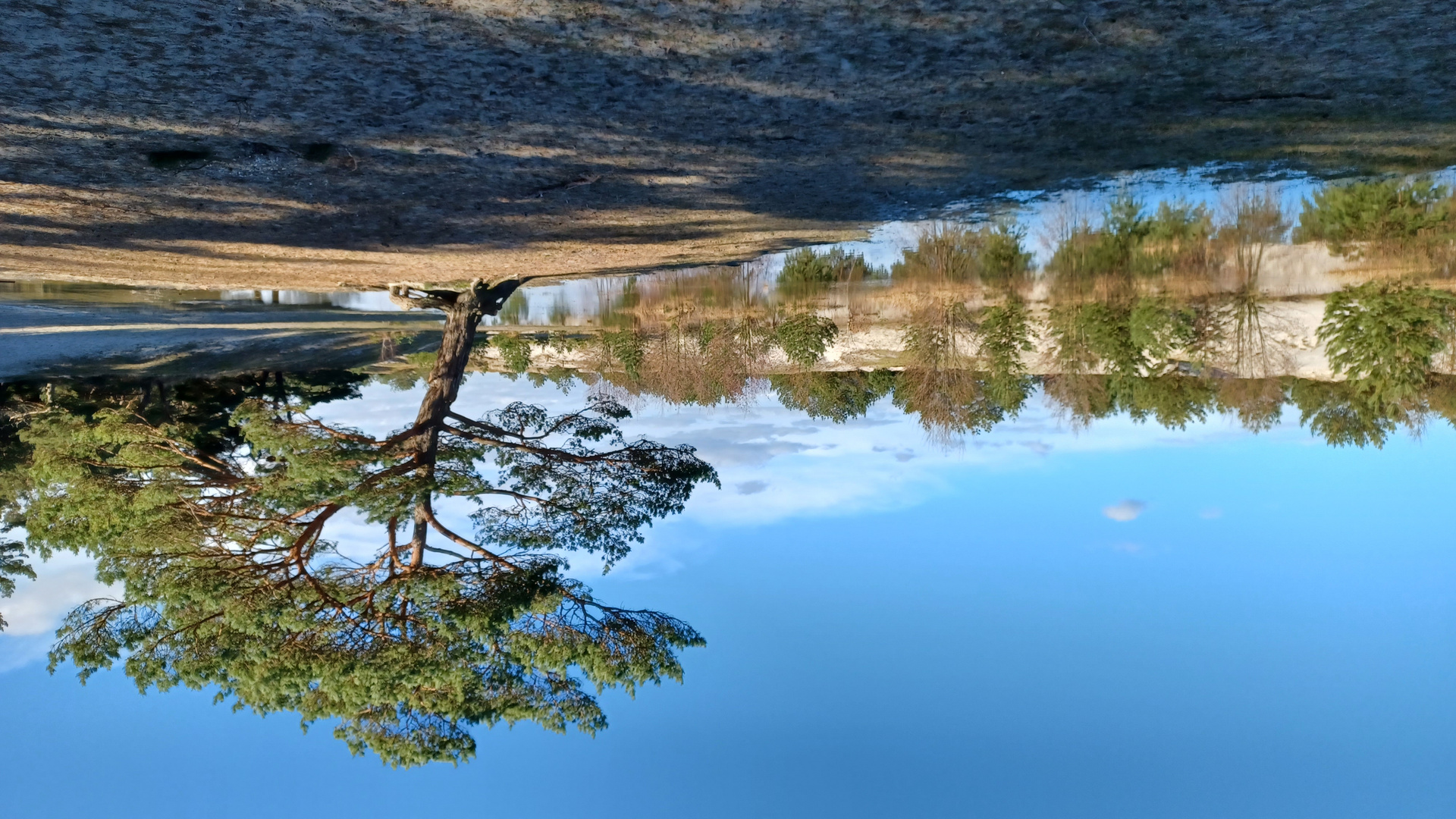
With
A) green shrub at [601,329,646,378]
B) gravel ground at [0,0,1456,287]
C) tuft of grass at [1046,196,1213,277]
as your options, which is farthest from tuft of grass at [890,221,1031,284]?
green shrub at [601,329,646,378]

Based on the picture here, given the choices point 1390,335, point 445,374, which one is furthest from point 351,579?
point 1390,335

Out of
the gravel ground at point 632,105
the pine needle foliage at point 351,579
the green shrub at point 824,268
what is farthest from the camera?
the green shrub at point 824,268

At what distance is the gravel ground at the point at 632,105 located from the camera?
4.41 meters

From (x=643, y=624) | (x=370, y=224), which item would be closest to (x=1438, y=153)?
(x=643, y=624)

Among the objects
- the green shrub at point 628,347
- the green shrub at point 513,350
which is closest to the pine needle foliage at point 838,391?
the green shrub at point 628,347

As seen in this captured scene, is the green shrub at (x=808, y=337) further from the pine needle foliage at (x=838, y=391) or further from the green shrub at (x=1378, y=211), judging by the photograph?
the green shrub at (x=1378, y=211)

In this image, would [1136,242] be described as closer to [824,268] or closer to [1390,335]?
[1390,335]

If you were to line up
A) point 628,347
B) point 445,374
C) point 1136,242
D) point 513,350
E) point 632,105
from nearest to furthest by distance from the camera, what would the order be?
point 632,105, point 1136,242, point 445,374, point 628,347, point 513,350

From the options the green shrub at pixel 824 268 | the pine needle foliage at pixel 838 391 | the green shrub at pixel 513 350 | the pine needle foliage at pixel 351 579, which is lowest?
the pine needle foliage at pixel 351 579

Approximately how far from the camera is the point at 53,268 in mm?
9648

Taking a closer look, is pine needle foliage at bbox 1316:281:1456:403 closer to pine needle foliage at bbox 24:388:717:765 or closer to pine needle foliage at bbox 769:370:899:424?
pine needle foliage at bbox 769:370:899:424

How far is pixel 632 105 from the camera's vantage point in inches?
217

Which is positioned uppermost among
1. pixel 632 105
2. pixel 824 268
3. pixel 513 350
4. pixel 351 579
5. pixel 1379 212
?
pixel 632 105

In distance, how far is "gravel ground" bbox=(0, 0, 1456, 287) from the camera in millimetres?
4410
